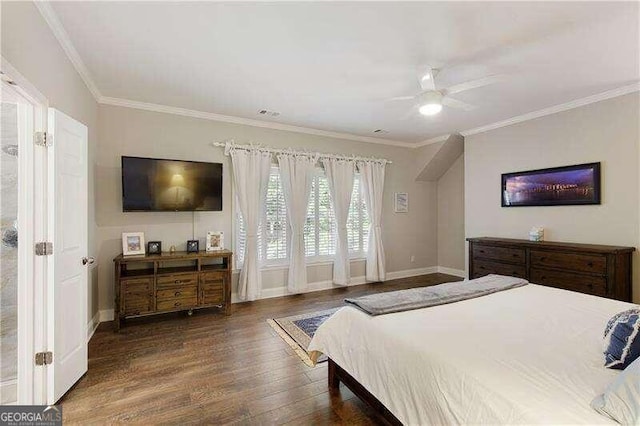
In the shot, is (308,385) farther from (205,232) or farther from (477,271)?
(477,271)

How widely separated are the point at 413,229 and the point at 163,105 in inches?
198

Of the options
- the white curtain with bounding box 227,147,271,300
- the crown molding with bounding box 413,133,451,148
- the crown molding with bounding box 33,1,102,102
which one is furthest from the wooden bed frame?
the crown molding with bounding box 413,133,451,148

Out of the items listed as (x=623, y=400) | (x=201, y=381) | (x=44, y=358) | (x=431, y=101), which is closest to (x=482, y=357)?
(x=623, y=400)

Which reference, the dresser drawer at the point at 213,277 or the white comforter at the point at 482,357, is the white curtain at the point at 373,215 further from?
the white comforter at the point at 482,357

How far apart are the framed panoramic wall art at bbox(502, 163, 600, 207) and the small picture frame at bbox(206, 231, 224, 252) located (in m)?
4.37

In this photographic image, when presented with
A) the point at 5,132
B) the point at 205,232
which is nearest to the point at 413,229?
the point at 205,232

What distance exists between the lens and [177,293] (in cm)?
363

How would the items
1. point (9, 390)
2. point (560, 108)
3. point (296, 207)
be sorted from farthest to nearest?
1. point (296, 207)
2. point (560, 108)
3. point (9, 390)

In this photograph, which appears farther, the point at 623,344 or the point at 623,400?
the point at 623,344

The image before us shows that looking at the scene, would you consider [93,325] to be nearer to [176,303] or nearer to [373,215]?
[176,303]

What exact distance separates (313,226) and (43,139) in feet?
12.0

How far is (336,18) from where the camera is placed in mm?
2139

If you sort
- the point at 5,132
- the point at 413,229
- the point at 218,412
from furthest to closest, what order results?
the point at 413,229
the point at 5,132
the point at 218,412

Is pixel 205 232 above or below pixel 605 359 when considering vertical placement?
above
